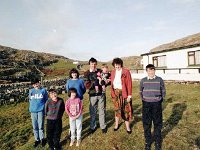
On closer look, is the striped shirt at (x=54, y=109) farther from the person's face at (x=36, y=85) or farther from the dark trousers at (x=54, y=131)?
the person's face at (x=36, y=85)

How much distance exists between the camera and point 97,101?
771cm

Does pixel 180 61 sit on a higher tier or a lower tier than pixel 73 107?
higher

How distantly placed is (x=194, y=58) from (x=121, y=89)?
20.0m

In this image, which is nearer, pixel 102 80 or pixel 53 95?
pixel 53 95

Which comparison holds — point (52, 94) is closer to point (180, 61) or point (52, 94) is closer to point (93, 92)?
point (93, 92)

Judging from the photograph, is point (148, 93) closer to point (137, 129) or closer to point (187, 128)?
point (137, 129)

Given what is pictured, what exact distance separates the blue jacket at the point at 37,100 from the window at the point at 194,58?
2089 centimetres

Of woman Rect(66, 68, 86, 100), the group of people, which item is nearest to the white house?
the group of people

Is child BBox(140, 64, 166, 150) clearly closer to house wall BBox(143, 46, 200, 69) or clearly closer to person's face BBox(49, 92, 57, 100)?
person's face BBox(49, 92, 57, 100)

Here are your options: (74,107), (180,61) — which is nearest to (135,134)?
(74,107)

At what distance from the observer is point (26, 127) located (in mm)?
12375

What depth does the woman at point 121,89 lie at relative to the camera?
7.25 meters

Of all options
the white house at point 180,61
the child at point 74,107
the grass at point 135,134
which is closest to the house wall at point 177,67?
the white house at point 180,61

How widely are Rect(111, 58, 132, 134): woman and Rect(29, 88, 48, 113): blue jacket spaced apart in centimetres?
256
